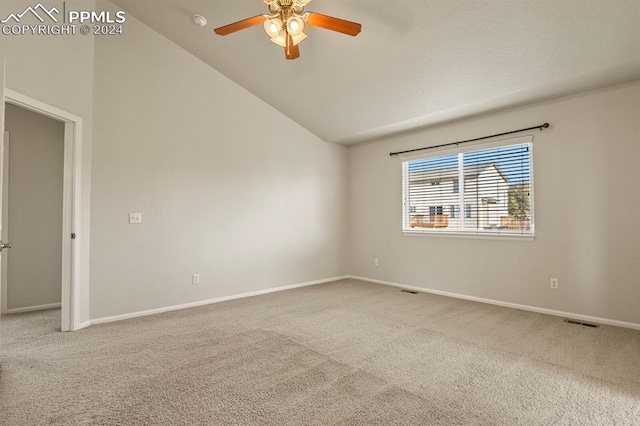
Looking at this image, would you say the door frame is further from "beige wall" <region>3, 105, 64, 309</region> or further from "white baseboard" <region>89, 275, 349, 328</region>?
"beige wall" <region>3, 105, 64, 309</region>

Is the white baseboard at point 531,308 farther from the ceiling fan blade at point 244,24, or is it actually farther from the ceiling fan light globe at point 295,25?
the ceiling fan blade at point 244,24

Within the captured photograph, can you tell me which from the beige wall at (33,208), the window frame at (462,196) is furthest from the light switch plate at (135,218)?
the window frame at (462,196)

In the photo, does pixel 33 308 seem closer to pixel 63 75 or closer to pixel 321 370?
pixel 63 75

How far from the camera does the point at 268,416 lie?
185 cm

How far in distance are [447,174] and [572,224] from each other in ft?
5.47

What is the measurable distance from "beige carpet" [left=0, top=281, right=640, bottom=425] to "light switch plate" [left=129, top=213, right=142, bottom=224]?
44.0 inches

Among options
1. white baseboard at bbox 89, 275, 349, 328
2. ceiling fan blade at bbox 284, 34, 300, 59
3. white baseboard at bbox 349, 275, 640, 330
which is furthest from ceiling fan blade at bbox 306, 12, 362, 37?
white baseboard at bbox 349, 275, 640, 330

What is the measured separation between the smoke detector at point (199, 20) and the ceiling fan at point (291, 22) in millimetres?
1033

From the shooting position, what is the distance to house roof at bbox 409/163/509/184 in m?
4.44

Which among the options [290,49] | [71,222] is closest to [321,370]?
[290,49]

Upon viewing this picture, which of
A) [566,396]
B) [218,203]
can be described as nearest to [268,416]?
[566,396]

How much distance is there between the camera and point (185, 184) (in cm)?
420

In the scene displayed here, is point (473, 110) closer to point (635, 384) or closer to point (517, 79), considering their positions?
point (517, 79)

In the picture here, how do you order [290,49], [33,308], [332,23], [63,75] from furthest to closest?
[33,308] < [63,75] < [290,49] < [332,23]
